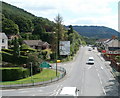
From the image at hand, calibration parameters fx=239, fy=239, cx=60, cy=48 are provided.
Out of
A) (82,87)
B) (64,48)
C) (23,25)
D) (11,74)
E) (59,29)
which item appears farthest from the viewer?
(23,25)

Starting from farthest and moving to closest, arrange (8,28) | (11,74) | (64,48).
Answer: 1. (8,28)
2. (64,48)
3. (11,74)

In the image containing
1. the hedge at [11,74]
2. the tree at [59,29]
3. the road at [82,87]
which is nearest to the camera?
the road at [82,87]

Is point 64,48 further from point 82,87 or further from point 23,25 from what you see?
point 23,25

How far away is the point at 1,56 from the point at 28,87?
68.2 ft

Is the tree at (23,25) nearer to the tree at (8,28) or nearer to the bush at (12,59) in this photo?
the tree at (8,28)

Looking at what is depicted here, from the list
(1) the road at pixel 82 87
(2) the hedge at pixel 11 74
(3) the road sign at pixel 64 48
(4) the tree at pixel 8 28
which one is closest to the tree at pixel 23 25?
(4) the tree at pixel 8 28

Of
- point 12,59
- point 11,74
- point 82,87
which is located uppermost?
point 12,59

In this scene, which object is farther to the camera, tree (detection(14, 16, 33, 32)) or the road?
tree (detection(14, 16, 33, 32))

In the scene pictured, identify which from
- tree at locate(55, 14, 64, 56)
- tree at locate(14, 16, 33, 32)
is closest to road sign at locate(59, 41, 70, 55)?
tree at locate(55, 14, 64, 56)

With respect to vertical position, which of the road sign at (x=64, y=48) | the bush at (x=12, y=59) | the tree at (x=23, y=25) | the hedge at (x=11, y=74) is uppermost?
the tree at (x=23, y=25)

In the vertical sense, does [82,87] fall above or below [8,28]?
below

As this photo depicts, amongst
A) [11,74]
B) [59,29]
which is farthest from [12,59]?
[59,29]

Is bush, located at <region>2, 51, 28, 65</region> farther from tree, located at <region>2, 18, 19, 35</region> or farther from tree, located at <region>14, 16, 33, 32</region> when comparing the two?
tree, located at <region>14, 16, 33, 32</region>

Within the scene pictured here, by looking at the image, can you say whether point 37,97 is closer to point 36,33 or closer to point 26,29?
point 36,33
